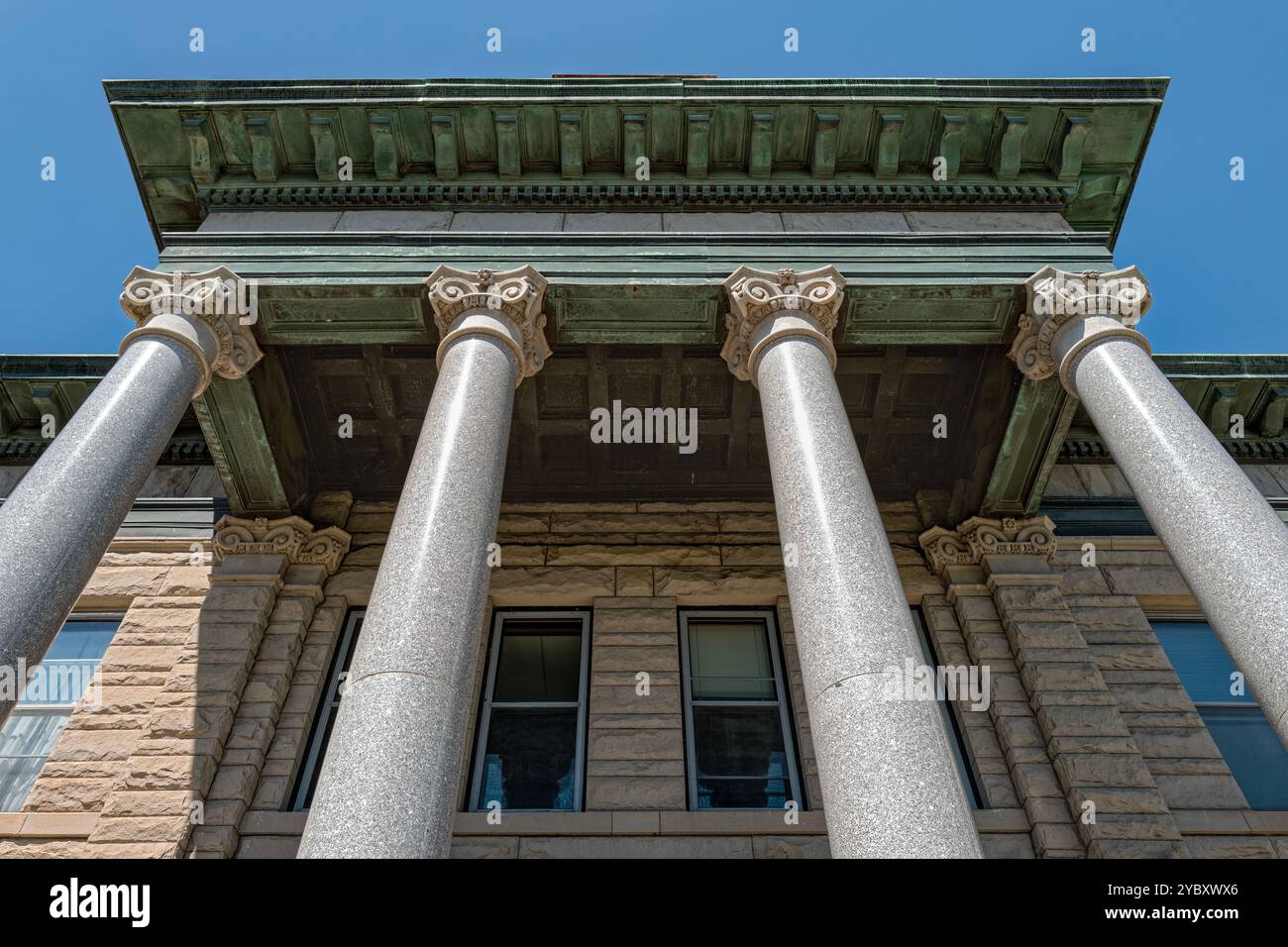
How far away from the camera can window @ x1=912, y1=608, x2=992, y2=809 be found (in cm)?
1043

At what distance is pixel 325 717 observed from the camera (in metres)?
11.1

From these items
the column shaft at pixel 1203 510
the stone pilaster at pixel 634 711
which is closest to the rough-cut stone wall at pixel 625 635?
the stone pilaster at pixel 634 711

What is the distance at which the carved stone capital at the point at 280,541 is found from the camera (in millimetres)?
12359

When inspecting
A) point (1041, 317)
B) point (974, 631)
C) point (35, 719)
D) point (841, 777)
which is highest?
point (1041, 317)

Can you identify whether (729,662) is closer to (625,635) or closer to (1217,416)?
(625,635)

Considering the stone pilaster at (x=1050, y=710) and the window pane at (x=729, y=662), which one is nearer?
the stone pilaster at (x=1050, y=710)

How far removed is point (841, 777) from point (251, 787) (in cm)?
702

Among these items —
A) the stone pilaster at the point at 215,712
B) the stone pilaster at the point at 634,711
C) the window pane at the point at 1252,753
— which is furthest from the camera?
the window pane at the point at 1252,753

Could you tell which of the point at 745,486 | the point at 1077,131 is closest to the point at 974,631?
the point at 745,486

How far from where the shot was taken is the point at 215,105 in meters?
11.5

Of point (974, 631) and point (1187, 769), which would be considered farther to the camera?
point (974, 631)

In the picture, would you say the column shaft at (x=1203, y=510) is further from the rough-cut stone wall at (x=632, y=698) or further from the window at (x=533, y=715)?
the window at (x=533, y=715)

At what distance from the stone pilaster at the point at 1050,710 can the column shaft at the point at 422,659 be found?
21.5ft

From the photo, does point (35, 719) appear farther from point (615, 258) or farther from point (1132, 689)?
point (1132, 689)
